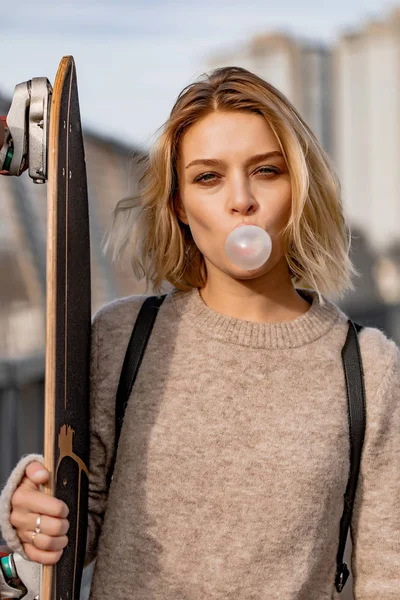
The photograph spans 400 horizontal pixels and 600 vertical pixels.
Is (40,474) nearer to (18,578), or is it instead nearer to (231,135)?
(18,578)

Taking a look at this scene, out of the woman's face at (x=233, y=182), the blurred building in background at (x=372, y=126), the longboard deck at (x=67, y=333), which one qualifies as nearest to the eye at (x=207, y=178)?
the woman's face at (x=233, y=182)

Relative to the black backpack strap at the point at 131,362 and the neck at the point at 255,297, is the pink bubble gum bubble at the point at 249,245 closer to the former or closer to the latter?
the neck at the point at 255,297

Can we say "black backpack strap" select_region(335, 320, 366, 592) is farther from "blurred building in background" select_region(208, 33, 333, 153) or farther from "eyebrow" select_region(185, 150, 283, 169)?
"blurred building in background" select_region(208, 33, 333, 153)

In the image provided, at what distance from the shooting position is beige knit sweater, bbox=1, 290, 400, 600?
179 centimetres

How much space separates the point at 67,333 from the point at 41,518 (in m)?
0.32

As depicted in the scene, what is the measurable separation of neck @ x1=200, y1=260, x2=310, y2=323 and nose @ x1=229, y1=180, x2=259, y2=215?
0.58ft

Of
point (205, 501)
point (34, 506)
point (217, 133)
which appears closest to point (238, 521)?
point (205, 501)

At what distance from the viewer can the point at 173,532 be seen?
1.81 m

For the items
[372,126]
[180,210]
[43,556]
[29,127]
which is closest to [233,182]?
[180,210]

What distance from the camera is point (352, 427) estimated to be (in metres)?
1.84

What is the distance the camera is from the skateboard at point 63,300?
1611mm

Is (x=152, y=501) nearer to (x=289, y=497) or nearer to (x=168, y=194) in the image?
(x=289, y=497)

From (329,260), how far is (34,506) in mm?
816

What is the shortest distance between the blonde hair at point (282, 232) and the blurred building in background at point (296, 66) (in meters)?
10.2
